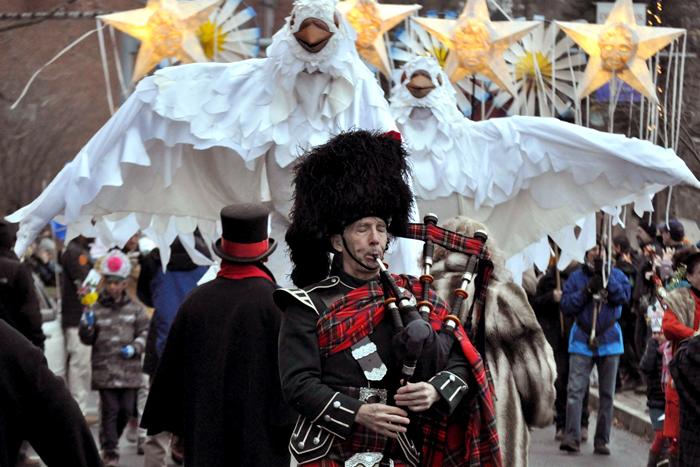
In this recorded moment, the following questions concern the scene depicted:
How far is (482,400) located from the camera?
11.7 feet

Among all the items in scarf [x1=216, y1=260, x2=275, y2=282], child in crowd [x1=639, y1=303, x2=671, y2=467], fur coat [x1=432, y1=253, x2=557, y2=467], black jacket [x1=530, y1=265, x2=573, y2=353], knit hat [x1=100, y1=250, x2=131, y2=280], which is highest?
scarf [x1=216, y1=260, x2=275, y2=282]

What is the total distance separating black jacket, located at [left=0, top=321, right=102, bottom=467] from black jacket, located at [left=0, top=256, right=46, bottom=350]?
14.6ft

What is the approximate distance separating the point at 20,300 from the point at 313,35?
295 cm

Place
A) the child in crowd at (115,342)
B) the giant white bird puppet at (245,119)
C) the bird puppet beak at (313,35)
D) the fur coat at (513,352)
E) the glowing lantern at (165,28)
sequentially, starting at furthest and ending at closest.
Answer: the glowing lantern at (165,28) → the child in crowd at (115,342) → the giant white bird puppet at (245,119) → the bird puppet beak at (313,35) → the fur coat at (513,352)

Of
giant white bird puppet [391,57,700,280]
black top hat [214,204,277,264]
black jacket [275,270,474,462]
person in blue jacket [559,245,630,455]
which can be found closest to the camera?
black jacket [275,270,474,462]

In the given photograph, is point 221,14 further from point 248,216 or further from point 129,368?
point 248,216

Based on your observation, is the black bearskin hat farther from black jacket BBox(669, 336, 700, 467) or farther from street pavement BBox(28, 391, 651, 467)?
street pavement BBox(28, 391, 651, 467)

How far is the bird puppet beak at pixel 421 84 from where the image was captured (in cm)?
781

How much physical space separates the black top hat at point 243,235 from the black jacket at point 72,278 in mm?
4765

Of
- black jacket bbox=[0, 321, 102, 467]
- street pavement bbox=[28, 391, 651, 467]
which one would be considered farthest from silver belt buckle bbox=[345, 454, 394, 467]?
street pavement bbox=[28, 391, 651, 467]

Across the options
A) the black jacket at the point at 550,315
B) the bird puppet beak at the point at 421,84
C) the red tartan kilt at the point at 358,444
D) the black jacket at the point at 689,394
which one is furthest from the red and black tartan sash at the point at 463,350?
the black jacket at the point at 550,315

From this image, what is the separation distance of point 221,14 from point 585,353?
4.92 meters

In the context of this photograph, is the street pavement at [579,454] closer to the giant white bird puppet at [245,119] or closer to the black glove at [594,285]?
the black glove at [594,285]

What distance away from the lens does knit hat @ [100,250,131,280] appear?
8281 mm
